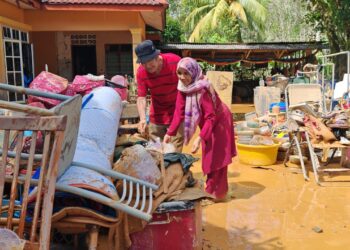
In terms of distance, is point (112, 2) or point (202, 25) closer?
point (112, 2)

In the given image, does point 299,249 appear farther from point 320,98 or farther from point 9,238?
point 320,98

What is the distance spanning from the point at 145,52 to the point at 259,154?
9.99 ft

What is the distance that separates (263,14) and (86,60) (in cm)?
1114

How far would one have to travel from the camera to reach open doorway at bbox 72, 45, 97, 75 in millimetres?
14586

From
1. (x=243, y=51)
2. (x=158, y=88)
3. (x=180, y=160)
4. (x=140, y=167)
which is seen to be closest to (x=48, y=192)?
(x=140, y=167)

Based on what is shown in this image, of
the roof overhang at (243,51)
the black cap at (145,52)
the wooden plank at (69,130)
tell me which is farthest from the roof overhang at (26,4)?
the wooden plank at (69,130)

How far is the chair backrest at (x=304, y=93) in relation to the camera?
799 centimetres

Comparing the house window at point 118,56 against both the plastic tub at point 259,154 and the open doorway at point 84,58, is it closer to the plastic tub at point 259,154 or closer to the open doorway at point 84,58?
the open doorway at point 84,58

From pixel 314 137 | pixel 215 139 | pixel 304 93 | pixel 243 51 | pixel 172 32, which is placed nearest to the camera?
pixel 215 139

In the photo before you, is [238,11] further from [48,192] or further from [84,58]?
[48,192]

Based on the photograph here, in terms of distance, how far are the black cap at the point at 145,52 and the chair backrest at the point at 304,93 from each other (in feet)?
→ 15.4

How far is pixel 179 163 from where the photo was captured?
9.94 ft

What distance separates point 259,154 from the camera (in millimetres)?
6273

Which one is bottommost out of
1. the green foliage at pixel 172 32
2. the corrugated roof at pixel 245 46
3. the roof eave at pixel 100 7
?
the corrugated roof at pixel 245 46
